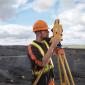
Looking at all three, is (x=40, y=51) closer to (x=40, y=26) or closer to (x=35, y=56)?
(x=35, y=56)

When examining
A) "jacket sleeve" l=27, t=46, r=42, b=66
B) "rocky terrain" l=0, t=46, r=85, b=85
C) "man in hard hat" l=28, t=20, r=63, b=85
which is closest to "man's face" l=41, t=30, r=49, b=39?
"man in hard hat" l=28, t=20, r=63, b=85

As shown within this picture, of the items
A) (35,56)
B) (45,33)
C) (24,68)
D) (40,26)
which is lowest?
(24,68)

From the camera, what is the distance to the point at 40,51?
15.4ft

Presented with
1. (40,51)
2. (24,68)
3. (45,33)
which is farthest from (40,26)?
(24,68)

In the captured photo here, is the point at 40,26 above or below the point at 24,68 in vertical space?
above

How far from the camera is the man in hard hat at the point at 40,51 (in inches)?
185

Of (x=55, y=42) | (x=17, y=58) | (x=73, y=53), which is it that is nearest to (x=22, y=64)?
(x=17, y=58)

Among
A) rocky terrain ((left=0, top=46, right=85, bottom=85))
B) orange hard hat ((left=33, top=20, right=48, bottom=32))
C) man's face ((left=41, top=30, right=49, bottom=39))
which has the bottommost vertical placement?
rocky terrain ((left=0, top=46, right=85, bottom=85))

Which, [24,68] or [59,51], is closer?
[59,51]

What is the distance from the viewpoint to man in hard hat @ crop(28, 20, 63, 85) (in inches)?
185

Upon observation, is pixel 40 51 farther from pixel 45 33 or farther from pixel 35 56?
pixel 45 33

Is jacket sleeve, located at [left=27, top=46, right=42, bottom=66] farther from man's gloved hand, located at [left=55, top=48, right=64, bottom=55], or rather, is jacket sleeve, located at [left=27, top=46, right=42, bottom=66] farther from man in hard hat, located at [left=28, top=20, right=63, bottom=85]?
man's gloved hand, located at [left=55, top=48, right=64, bottom=55]

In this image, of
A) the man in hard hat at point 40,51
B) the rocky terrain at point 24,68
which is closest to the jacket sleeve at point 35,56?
the man in hard hat at point 40,51

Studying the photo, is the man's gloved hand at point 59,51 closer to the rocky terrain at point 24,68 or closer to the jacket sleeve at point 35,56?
the jacket sleeve at point 35,56
